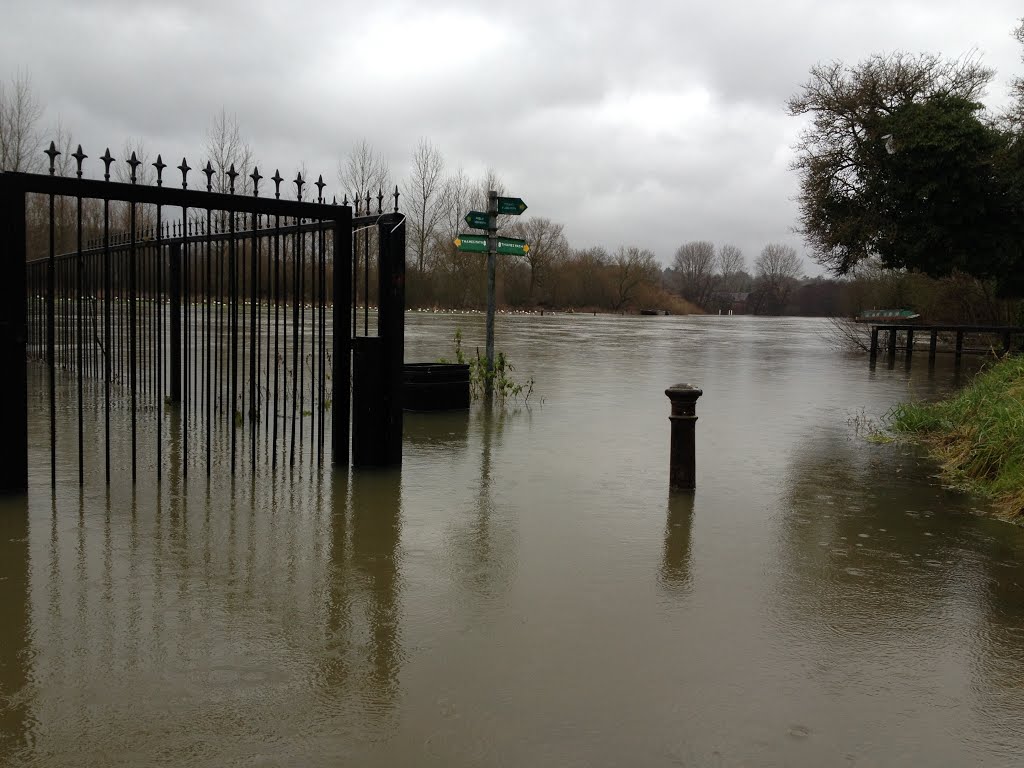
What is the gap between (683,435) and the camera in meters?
6.67

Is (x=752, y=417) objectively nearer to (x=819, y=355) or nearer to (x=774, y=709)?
(x=774, y=709)

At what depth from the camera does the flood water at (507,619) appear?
2.95 meters

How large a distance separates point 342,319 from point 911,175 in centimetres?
1971

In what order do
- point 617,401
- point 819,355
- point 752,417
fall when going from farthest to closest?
point 819,355 < point 617,401 < point 752,417

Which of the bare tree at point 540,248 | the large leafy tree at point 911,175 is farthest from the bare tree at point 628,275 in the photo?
the large leafy tree at point 911,175

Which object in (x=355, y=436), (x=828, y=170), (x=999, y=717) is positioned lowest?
(x=999, y=717)

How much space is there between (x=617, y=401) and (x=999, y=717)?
30.7ft

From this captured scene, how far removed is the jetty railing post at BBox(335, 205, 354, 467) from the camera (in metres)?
6.94

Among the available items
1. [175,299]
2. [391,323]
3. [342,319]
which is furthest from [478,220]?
[342,319]

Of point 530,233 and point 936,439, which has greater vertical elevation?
point 530,233

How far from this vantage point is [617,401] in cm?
1249

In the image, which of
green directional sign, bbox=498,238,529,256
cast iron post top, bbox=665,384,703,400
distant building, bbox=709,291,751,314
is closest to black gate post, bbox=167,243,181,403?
green directional sign, bbox=498,238,529,256

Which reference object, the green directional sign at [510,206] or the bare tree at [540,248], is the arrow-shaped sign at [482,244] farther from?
the bare tree at [540,248]

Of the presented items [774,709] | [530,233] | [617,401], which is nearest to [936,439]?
[617,401]
